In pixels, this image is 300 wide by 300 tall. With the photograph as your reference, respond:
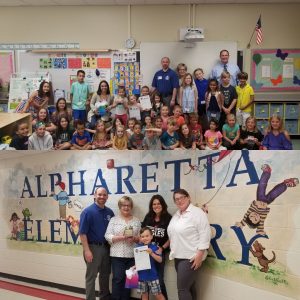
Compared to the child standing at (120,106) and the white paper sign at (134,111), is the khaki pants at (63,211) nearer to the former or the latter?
the child standing at (120,106)

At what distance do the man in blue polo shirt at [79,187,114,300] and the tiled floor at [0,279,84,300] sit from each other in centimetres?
24

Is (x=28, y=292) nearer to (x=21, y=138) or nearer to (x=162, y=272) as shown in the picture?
(x=162, y=272)

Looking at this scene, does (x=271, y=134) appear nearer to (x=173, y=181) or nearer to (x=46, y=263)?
(x=173, y=181)

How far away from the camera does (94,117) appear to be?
651 cm

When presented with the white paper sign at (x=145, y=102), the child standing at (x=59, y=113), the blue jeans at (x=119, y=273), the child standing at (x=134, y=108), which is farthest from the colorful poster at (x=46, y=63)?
the blue jeans at (x=119, y=273)

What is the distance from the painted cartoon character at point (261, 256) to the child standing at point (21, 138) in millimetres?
2248

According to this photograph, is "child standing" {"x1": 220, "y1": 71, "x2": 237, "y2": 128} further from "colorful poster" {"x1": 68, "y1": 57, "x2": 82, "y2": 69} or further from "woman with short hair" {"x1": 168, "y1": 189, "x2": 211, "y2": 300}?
"woman with short hair" {"x1": 168, "y1": 189, "x2": 211, "y2": 300}

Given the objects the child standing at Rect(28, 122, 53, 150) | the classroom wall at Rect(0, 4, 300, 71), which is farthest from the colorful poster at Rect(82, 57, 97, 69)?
the child standing at Rect(28, 122, 53, 150)

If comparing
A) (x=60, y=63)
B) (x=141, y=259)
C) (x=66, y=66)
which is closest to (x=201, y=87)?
(x=66, y=66)

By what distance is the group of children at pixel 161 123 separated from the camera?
13.4ft

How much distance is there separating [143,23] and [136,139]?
382 centimetres

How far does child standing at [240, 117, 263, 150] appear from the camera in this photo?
15.1 feet

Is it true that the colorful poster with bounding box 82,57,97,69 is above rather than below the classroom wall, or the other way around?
below

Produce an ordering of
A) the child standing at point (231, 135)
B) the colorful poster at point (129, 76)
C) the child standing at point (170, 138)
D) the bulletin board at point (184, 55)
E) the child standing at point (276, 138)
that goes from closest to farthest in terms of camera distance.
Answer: the child standing at point (170, 138) → the child standing at point (276, 138) → the child standing at point (231, 135) → the bulletin board at point (184, 55) → the colorful poster at point (129, 76)
